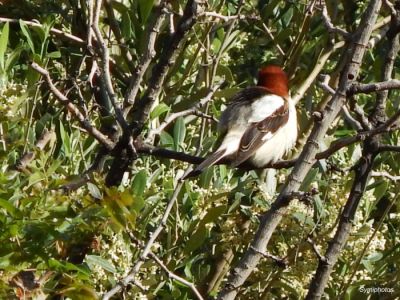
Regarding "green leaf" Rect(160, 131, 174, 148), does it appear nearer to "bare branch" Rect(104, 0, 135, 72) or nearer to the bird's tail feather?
the bird's tail feather

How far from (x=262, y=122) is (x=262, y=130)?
0.20 ft

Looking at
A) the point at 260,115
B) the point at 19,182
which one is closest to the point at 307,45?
the point at 260,115

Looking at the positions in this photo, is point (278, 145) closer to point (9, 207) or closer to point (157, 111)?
point (157, 111)

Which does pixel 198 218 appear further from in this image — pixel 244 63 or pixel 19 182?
pixel 244 63

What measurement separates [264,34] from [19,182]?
2.55 metres

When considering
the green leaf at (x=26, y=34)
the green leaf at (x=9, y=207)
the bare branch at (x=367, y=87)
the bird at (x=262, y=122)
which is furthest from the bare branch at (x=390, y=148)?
the green leaf at (x=26, y=34)

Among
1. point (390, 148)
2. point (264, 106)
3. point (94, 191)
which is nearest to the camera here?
point (94, 191)

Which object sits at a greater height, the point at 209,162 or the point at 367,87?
the point at 367,87

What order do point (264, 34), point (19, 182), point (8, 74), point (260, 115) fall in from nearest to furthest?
point (19, 182), point (8, 74), point (260, 115), point (264, 34)

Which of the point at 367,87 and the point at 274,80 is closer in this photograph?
the point at 367,87

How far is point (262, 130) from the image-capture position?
4.91 metres

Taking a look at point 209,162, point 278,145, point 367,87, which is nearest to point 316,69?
point 278,145

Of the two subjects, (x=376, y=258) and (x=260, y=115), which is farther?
(x=260, y=115)

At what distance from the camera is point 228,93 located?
15.4ft
